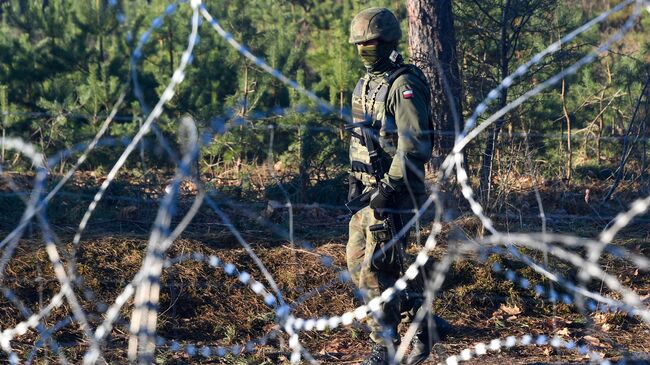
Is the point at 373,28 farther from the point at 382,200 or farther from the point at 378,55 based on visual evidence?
the point at 382,200

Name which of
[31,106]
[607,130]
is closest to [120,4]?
[31,106]

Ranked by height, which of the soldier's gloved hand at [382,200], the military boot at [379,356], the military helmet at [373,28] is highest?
the military helmet at [373,28]

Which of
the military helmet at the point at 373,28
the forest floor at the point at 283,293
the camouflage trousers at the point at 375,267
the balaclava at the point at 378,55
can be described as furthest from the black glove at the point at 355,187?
the forest floor at the point at 283,293

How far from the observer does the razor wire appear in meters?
2.75

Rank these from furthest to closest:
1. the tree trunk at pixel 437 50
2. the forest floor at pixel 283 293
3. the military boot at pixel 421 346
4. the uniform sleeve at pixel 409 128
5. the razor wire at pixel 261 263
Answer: the tree trunk at pixel 437 50, the forest floor at pixel 283 293, the military boot at pixel 421 346, the uniform sleeve at pixel 409 128, the razor wire at pixel 261 263

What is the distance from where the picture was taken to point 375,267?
5277mm

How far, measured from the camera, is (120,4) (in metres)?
11.4

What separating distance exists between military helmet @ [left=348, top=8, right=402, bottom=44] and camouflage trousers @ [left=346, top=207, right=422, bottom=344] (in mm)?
936

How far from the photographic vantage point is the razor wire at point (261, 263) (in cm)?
275

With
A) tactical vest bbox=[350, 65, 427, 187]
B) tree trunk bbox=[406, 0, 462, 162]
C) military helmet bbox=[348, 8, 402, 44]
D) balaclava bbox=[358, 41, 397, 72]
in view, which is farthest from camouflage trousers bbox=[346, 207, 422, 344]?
tree trunk bbox=[406, 0, 462, 162]

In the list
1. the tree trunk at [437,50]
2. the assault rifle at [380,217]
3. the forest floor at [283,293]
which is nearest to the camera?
the assault rifle at [380,217]

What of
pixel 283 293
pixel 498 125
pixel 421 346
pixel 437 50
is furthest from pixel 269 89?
pixel 421 346

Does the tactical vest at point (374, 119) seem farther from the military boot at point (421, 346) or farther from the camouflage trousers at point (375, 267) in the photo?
the military boot at point (421, 346)

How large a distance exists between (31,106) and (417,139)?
22.1ft
